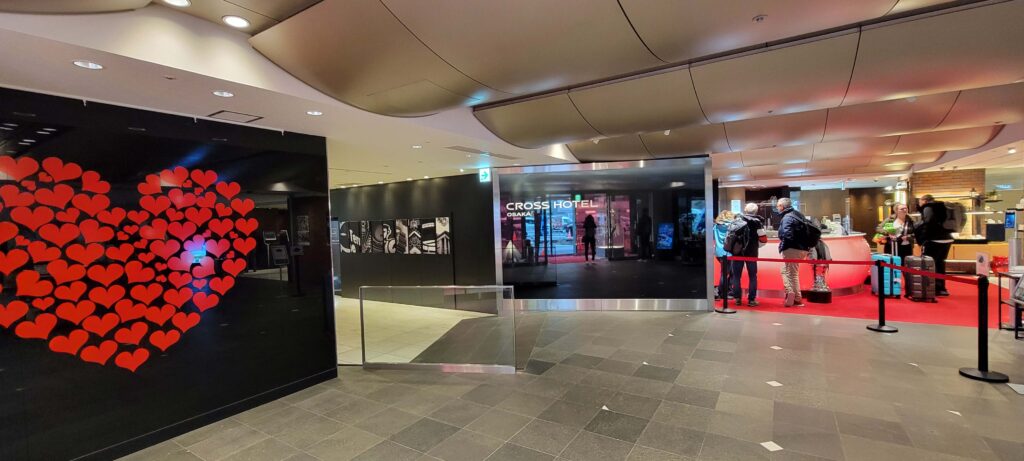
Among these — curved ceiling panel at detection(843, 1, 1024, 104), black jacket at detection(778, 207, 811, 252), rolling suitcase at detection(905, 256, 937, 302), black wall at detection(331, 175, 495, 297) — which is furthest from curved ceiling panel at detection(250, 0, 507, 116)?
rolling suitcase at detection(905, 256, 937, 302)

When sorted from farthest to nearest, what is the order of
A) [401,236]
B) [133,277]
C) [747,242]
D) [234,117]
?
1. [401,236]
2. [747,242]
3. [234,117]
4. [133,277]

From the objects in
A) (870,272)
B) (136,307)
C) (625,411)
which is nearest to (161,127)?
(136,307)

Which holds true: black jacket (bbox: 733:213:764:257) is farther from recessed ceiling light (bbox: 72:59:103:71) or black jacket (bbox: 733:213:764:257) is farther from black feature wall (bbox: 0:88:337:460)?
recessed ceiling light (bbox: 72:59:103:71)

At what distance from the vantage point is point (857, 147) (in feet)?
24.7

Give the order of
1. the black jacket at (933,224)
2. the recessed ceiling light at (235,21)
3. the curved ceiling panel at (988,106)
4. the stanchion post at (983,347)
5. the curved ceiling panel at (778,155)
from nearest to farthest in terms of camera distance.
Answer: the recessed ceiling light at (235,21)
the stanchion post at (983,347)
the curved ceiling panel at (988,106)
the curved ceiling panel at (778,155)
the black jacket at (933,224)

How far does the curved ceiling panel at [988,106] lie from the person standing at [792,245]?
8.36 ft

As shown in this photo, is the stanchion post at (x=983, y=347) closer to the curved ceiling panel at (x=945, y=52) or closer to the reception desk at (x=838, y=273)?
the curved ceiling panel at (x=945, y=52)

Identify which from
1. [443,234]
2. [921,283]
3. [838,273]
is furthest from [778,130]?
A: [443,234]

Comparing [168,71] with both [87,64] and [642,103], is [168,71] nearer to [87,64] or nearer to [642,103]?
[87,64]

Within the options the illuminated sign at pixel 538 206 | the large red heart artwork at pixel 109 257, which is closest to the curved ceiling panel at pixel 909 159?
the illuminated sign at pixel 538 206

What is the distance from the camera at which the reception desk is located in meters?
8.28

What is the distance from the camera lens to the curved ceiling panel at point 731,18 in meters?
2.43

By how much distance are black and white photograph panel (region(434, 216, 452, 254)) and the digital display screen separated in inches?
165

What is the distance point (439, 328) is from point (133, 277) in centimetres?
339
